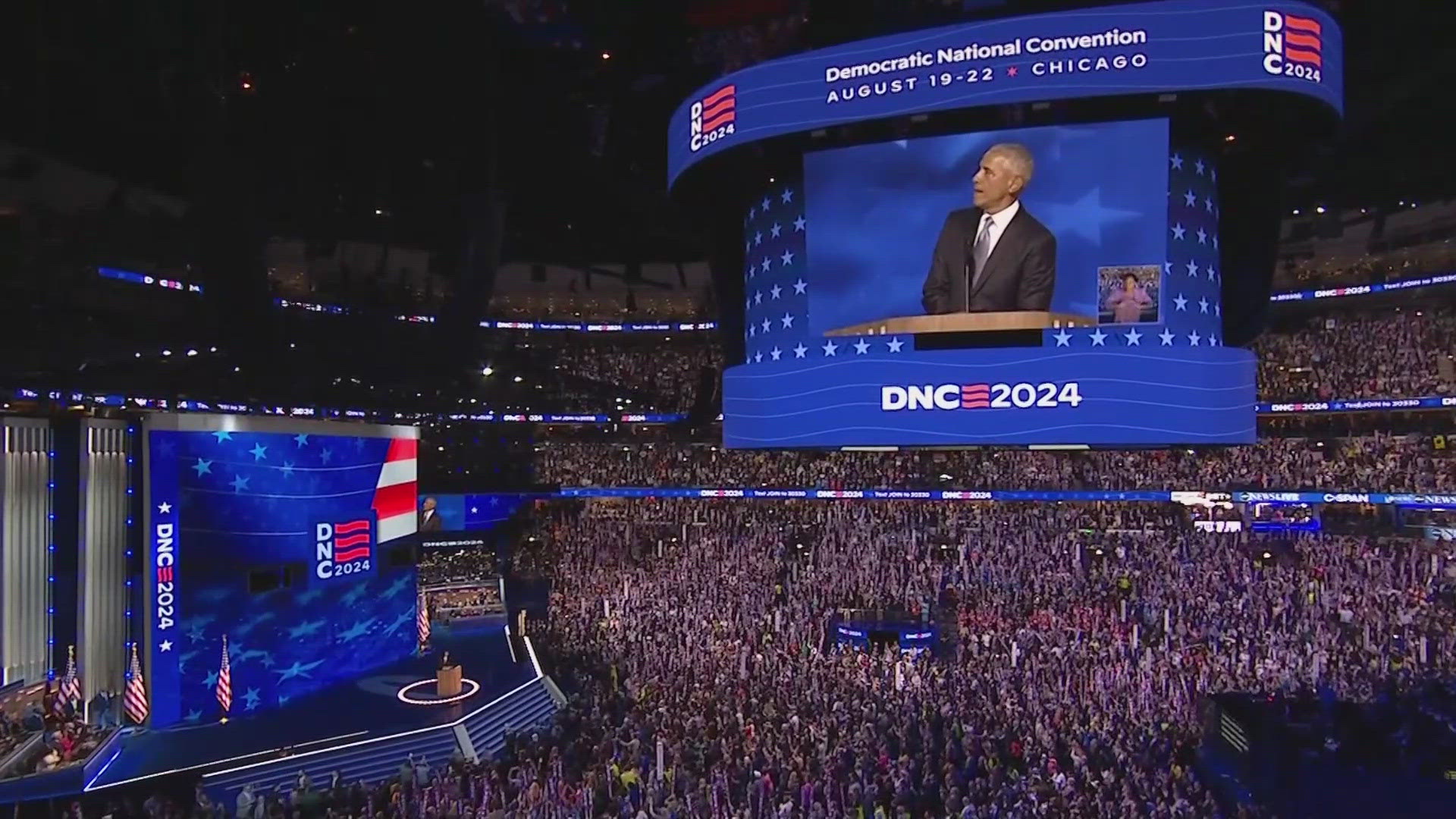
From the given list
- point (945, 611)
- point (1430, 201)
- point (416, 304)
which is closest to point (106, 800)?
point (945, 611)

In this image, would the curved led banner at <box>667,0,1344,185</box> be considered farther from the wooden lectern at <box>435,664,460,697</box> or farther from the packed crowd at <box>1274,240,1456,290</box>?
the packed crowd at <box>1274,240,1456,290</box>

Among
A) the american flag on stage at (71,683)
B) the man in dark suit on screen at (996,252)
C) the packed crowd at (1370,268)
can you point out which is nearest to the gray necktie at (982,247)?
the man in dark suit on screen at (996,252)

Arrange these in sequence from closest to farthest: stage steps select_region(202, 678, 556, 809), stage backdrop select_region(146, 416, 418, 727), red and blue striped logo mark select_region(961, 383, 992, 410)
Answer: red and blue striped logo mark select_region(961, 383, 992, 410), stage steps select_region(202, 678, 556, 809), stage backdrop select_region(146, 416, 418, 727)

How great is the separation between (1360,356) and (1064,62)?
29280 mm

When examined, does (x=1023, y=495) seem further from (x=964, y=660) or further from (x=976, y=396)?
(x=976, y=396)

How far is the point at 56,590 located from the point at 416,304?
21.3m

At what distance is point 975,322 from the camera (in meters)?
11.3

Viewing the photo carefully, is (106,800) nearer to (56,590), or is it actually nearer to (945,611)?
(56,590)

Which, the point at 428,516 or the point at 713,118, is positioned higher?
the point at 713,118

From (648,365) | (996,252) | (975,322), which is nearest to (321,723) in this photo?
(975,322)

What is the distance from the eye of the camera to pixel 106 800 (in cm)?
1324

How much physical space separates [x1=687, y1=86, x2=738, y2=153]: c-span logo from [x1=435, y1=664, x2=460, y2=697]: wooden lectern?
454 inches

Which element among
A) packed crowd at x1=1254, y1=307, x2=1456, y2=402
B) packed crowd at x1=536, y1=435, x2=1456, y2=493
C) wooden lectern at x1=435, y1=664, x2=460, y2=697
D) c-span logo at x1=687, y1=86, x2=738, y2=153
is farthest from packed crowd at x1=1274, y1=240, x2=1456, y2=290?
wooden lectern at x1=435, y1=664, x2=460, y2=697

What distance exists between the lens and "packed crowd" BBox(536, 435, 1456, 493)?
3050 centimetres
